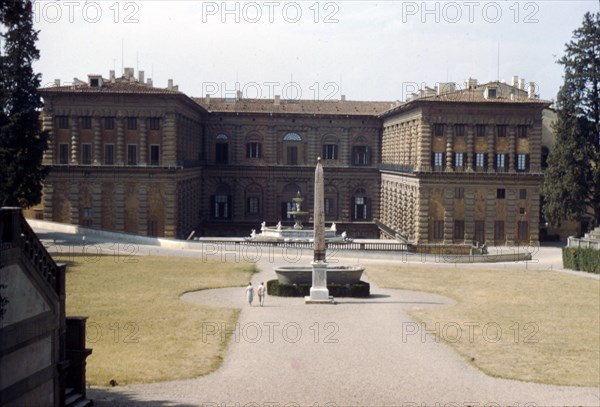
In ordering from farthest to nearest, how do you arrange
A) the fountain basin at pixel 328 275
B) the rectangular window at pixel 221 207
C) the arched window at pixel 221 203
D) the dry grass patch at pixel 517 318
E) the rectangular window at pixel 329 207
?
1. the rectangular window at pixel 329 207
2. the rectangular window at pixel 221 207
3. the arched window at pixel 221 203
4. the fountain basin at pixel 328 275
5. the dry grass patch at pixel 517 318

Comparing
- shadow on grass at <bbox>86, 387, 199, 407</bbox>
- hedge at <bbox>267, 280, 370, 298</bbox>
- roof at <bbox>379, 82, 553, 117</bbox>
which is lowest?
shadow on grass at <bbox>86, 387, 199, 407</bbox>

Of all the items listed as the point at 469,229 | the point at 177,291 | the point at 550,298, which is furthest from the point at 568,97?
the point at 177,291

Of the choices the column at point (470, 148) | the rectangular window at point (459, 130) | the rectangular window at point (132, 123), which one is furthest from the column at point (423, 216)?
the rectangular window at point (132, 123)

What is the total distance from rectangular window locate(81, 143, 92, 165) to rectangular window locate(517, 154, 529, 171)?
34.0 meters

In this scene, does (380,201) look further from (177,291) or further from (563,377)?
(563,377)

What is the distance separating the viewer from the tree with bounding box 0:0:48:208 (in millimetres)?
53750

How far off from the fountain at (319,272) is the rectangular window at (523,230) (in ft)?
90.3

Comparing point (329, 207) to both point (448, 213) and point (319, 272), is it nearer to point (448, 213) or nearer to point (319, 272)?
point (448, 213)

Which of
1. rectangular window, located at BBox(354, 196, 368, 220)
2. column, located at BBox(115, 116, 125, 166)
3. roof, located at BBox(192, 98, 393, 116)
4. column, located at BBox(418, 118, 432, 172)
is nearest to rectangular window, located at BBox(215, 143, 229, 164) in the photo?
roof, located at BBox(192, 98, 393, 116)

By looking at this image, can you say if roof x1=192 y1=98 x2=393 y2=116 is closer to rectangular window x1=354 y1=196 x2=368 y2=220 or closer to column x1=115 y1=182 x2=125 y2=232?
rectangular window x1=354 y1=196 x2=368 y2=220

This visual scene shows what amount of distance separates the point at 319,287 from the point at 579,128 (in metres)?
31.0

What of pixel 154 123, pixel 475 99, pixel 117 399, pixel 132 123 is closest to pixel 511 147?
A: pixel 475 99

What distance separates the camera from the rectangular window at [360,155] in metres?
85.0

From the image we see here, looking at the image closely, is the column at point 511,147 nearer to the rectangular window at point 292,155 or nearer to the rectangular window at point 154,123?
the rectangular window at point 292,155
